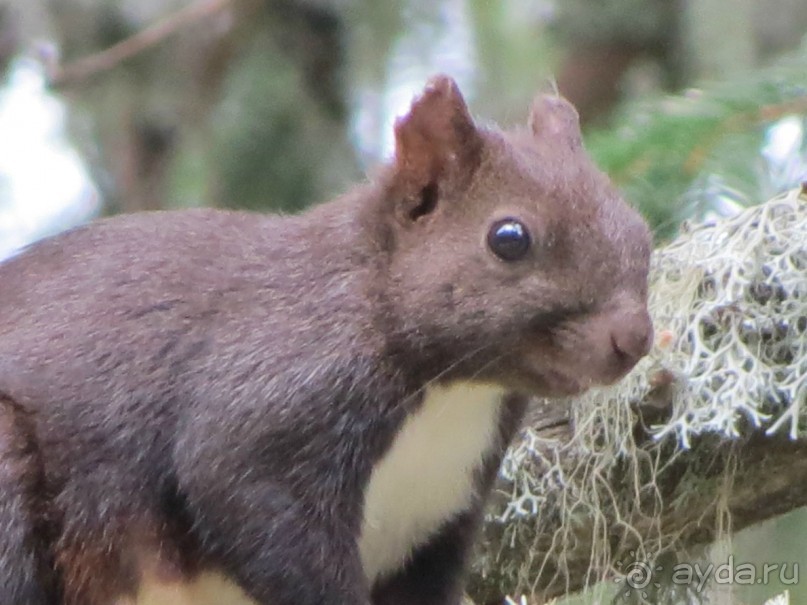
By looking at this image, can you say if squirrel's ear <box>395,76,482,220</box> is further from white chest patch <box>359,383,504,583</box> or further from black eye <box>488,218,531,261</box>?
white chest patch <box>359,383,504,583</box>

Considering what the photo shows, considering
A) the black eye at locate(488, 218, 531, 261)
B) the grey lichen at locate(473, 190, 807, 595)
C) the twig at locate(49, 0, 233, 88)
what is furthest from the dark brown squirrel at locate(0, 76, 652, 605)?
the twig at locate(49, 0, 233, 88)

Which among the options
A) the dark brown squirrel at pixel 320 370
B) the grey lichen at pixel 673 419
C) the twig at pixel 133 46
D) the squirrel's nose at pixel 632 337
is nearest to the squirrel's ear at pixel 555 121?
the dark brown squirrel at pixel 320 370

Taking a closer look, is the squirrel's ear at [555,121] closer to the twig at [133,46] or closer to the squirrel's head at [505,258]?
the squirrel's head at [505,258]

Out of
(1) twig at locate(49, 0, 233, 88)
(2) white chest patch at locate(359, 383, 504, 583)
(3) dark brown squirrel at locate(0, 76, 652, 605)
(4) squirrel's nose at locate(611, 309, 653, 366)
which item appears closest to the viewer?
(4) squirrel's nose at locate(611, 309, 653, 366)

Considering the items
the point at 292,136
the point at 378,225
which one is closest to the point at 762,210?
the point at 378,225

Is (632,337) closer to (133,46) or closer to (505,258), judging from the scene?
(505,258)
